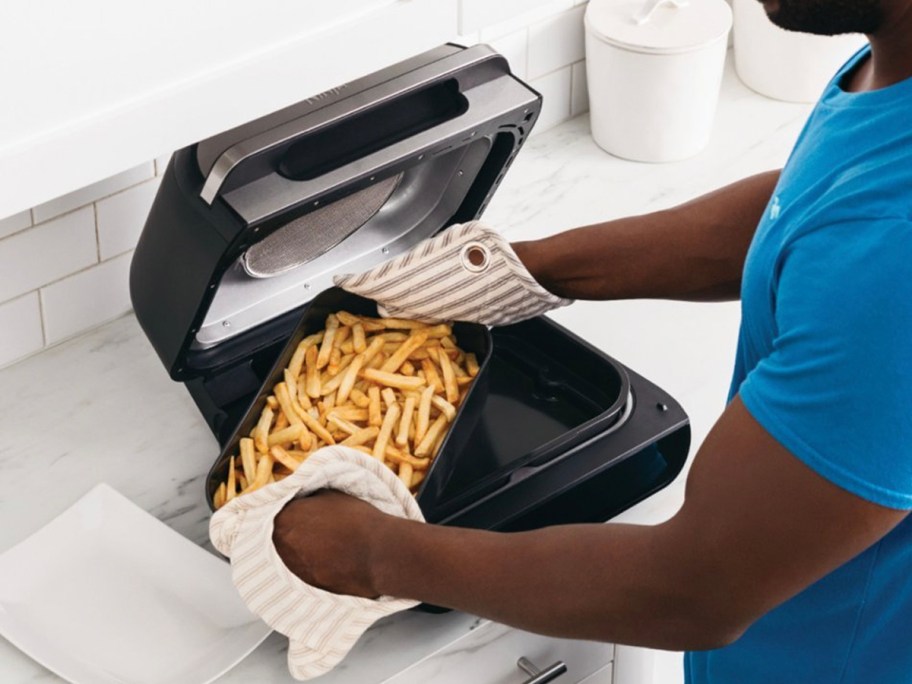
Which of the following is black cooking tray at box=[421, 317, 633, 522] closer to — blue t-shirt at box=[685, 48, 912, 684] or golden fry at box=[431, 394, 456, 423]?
golden fry at box=[431, 394, 456, 423]

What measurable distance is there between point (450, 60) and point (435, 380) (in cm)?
32

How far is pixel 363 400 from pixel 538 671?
331 millimetres

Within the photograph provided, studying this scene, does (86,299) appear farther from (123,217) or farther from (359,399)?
(359,399)

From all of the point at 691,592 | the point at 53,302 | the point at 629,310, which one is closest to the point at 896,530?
the point at 691,592

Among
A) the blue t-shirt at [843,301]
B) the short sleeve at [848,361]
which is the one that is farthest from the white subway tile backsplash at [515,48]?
the short sleeve at [848,361]

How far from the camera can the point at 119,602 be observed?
4.27 feet

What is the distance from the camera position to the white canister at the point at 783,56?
2.04m


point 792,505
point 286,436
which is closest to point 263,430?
point 286,436

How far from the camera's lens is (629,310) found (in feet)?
5.53

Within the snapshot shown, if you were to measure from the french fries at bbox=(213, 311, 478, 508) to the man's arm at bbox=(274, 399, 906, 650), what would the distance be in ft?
0.52

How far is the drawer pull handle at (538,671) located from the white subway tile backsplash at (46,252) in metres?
0.69

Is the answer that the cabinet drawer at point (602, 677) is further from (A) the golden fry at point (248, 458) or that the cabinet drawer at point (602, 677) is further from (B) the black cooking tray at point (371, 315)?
(A) the golden fry at point (248, 458)

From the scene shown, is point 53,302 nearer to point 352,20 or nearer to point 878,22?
point 352,20

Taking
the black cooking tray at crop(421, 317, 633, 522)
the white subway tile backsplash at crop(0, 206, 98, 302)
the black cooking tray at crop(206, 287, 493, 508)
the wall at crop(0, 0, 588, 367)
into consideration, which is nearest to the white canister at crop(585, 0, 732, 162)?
the wall at crop(0, 0, 588, 367)
